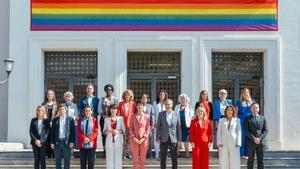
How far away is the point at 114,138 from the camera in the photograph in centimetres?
1263

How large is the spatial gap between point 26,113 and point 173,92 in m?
4.62

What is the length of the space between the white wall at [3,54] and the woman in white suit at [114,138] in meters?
6.02

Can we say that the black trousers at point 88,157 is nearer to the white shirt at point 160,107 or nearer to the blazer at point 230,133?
the white shirt at point 160,107

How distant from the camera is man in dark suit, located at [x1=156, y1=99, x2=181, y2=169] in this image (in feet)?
41.8

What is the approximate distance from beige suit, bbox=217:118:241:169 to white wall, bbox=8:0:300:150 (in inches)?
170

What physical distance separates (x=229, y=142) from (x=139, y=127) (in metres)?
2.08

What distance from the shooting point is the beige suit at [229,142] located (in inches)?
496

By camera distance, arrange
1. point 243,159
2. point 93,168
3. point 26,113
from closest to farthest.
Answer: point 93,168, point 243,159, point 26,113

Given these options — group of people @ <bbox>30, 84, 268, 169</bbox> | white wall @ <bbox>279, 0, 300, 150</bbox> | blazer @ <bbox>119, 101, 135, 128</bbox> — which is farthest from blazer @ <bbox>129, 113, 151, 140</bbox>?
white wall @ <bbox>279, 0, 300, 150</bbox>

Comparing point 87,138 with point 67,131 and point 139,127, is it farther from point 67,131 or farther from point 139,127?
point 139,127

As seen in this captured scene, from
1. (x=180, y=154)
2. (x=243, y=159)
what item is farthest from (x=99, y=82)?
(x=243, y=159)

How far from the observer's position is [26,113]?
17.0 m

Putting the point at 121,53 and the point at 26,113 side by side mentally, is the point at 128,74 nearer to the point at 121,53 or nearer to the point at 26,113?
the point at 121,53

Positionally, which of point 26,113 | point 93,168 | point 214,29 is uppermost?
point 214,29
